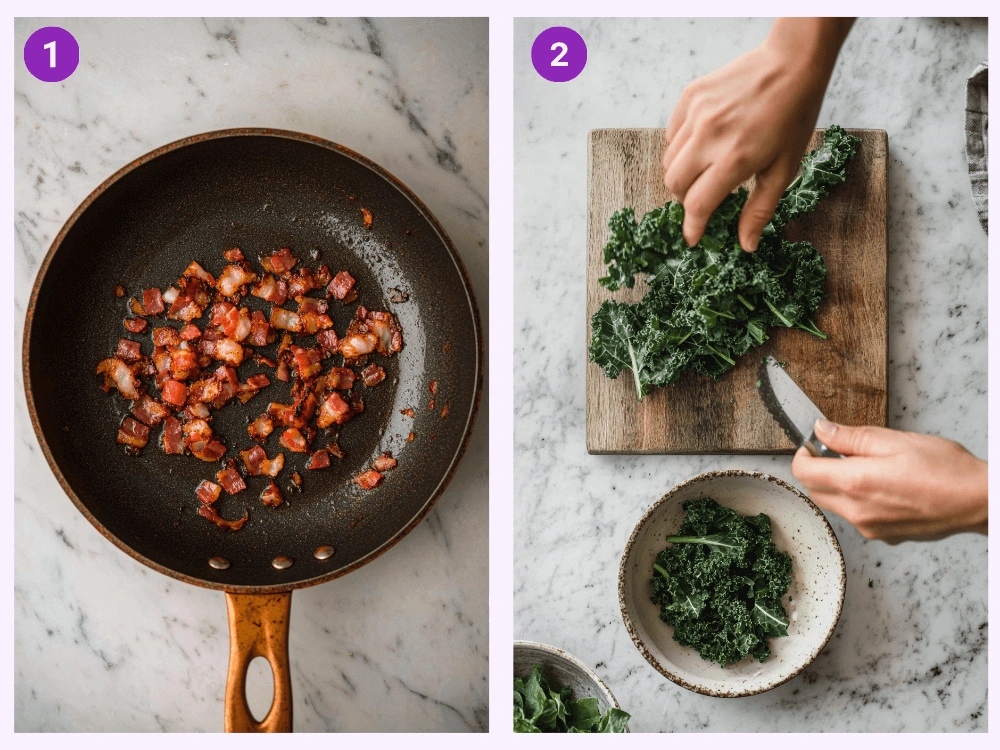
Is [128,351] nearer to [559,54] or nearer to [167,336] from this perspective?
[167,336]

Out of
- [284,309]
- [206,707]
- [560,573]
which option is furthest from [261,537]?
[560,573]

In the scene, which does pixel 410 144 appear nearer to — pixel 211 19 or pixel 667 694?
pixel 211 19

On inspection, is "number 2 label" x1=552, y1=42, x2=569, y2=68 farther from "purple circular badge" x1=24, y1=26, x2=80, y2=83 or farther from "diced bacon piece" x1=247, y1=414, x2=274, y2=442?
"diced bacon piece" x1=247, y1=414, x2=274, y2=442

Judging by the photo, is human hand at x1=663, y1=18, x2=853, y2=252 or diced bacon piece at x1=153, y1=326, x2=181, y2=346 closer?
human hand at x1=663, y1=18, x2=853, y2=252

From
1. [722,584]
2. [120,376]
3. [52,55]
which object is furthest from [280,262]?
[722,584]

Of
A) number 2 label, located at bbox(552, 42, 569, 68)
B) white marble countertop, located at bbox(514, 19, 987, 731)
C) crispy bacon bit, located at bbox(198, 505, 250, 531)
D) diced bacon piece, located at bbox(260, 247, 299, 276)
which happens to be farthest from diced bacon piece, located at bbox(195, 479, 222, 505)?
number 2 label, located at bbox(552, 42, 569, 68)

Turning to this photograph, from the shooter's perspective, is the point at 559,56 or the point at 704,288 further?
the point at 559,56
